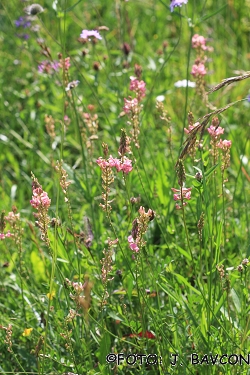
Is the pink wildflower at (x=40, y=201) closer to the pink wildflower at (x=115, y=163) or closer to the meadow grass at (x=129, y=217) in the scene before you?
the meadow grass at (x=129, y=217)

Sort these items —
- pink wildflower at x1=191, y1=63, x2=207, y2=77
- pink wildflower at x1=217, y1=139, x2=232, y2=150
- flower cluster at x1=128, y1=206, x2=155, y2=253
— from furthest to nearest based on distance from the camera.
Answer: pink wildflower at x1=191, y1=63, x2=207, y2=77 → pink wildflower at x1=217, y1=139, x2=232, y2=150 → flower cluster at x1=128, y1=206, x2=155, y2=253

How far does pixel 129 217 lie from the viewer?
7.04 ft

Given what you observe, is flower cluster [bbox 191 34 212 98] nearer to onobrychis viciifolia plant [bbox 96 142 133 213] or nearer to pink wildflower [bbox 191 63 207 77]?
pink wildflower [bbox 191 63 207 77]

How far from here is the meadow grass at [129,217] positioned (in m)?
1.72

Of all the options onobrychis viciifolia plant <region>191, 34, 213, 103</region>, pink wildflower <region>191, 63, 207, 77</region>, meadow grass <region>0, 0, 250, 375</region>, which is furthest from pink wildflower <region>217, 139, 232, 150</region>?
pink wildflower <region>191, 63, 207, 77</region>

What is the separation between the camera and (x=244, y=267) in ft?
5.73

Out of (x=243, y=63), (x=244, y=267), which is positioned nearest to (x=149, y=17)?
(x=243, y=63)

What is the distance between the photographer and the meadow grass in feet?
5.64

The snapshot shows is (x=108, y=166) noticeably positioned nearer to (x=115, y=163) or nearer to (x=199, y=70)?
(x=115, y=163)

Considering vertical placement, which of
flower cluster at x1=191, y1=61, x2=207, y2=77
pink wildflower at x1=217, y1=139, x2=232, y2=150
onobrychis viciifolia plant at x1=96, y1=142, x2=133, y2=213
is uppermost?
flower cluster at x1=191, y1=61, x2=207, y2=77

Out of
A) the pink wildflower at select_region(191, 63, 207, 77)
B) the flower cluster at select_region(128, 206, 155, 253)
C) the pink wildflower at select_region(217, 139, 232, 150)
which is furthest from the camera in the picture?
the pink wildflower at select_region(191, 63, 207, 77)

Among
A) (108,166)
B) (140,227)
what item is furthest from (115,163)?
(140,227)

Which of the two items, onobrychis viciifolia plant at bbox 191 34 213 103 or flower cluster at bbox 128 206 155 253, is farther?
onobrychis viciifolia plant at bbox 191 34 213 103

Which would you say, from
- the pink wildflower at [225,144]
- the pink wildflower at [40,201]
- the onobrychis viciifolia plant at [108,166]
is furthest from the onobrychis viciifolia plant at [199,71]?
the pink wildflower at [40,201]
